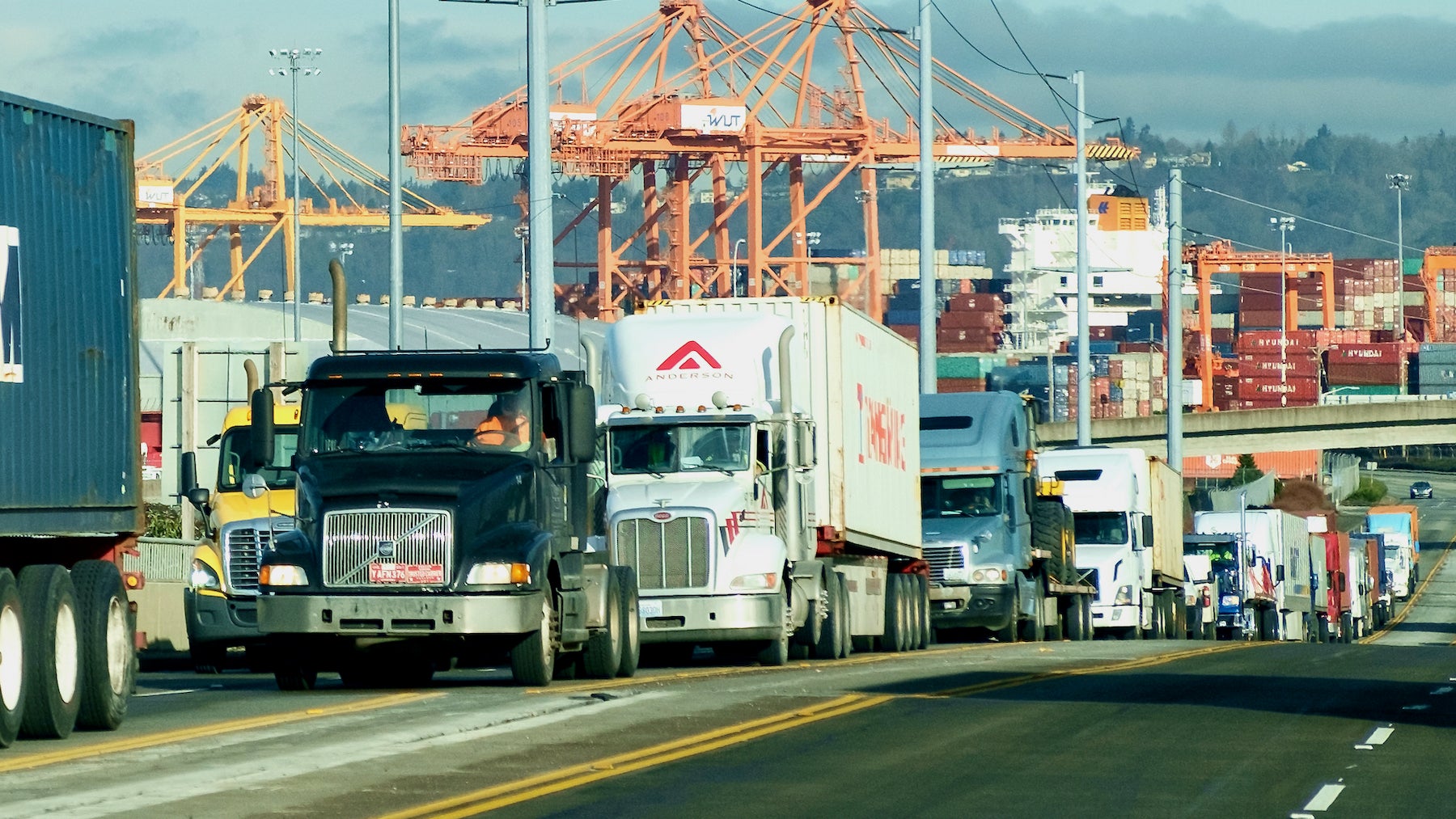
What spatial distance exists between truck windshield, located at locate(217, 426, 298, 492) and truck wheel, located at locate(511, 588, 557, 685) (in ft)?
17.7

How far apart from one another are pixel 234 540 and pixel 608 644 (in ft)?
18.4

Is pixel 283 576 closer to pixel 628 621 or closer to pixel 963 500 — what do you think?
pixel 628 621

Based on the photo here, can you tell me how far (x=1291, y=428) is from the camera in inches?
4390

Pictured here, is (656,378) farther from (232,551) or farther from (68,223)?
(68,223)

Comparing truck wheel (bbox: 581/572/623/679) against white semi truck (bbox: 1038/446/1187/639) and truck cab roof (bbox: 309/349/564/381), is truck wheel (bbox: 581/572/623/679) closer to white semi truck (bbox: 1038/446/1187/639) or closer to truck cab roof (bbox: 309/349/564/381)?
truck cab roof (bbox: 309/349/564/381)

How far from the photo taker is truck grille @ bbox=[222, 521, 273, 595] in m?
24.4

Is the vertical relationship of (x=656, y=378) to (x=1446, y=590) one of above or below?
above

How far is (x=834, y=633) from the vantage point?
26500mm

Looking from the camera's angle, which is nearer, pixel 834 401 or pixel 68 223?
pixel 68 223

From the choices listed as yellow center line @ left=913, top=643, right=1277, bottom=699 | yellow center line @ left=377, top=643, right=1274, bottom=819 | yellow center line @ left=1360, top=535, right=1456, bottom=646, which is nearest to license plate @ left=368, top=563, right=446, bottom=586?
yellow center line @ left=377, top=643, right=1274, bottom=819

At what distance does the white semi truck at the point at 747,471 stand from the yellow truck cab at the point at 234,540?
11.3ft

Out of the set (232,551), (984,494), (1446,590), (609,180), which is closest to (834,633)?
(232,551)

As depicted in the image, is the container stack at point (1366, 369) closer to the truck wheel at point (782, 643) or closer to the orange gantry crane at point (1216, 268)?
the orange gantry crane at point (1216, 268)

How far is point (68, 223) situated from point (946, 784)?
22.5 feet
